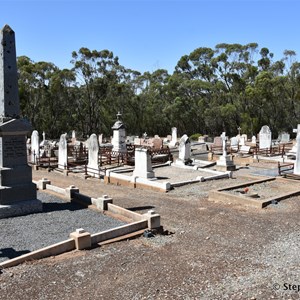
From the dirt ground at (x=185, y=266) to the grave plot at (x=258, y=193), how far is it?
1418 mm

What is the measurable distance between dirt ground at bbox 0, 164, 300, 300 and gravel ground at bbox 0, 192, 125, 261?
2.65 feet

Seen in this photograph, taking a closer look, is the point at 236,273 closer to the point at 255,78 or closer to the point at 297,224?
the point at 297,224

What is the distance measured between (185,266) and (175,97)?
1839 inches

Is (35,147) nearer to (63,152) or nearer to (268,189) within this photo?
(63,152)

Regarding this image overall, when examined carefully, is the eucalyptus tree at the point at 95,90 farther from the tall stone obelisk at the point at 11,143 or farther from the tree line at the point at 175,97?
the tall stone obelisk at the point at 11,143

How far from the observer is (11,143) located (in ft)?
33.9

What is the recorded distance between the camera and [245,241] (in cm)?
842

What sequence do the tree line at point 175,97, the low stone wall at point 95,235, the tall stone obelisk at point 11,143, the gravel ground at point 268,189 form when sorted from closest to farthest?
1. the low stone wall at point 95,235
2. the tall stone obelisk at point 11,143
3. the gravel ground at point 268,189
4. the tree line at point 175,97

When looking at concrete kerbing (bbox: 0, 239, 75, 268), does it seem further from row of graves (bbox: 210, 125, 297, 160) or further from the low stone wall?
row of graves (bbox: 210, 125, 297, 160)

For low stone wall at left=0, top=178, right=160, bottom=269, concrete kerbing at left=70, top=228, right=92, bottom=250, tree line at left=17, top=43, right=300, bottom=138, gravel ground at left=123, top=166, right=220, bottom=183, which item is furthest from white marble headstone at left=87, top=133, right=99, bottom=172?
tree line at left=17, top=43, right=300, bottom=138

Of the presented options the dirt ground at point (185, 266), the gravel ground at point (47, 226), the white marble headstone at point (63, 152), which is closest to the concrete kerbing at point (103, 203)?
the gravel ground at point (47, 226)

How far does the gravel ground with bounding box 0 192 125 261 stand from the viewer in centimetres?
775

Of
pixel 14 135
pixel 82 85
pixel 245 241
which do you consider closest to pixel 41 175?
pixel 14 135

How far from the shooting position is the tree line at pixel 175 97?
47.4 m
